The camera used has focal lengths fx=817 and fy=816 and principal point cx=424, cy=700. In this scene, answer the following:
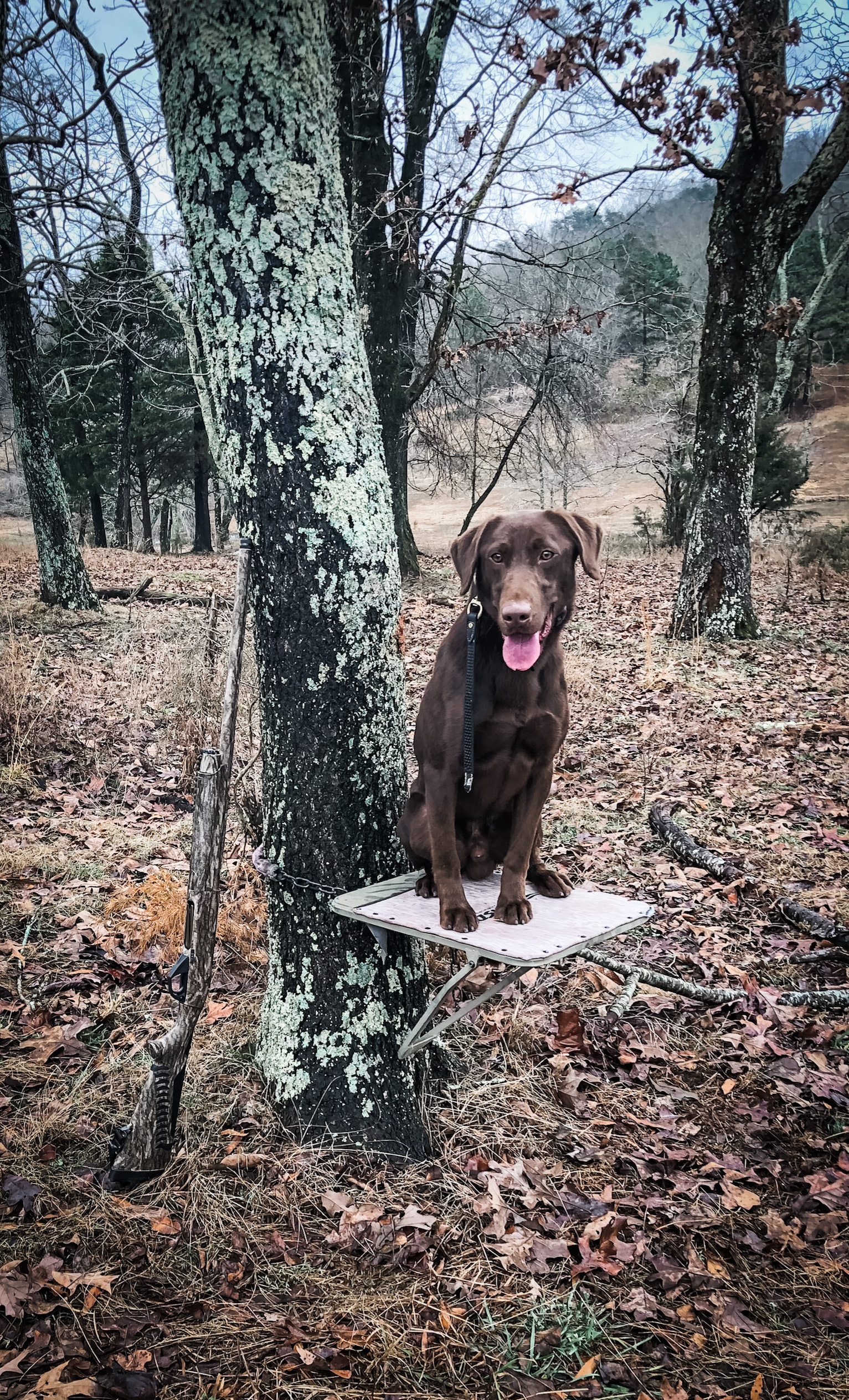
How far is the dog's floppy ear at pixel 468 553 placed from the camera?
2.54 metres

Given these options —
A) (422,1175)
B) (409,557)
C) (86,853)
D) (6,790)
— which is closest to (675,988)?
(422,1175)

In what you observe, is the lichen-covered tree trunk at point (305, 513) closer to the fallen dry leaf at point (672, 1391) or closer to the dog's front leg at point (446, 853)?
the dog's front leg at point (446, 853)

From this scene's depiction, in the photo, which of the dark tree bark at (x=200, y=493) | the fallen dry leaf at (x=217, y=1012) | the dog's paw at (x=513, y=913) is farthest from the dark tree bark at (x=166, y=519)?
the dog's paw at (x=513, y=913)

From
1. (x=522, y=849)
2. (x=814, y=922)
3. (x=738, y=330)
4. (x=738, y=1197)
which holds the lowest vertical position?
(x=738, y=1197)

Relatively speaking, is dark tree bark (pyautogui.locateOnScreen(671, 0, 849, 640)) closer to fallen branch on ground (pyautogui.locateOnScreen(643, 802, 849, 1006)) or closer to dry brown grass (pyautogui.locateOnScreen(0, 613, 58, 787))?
fallen branch on ground (pyautogui.locateOnScreen(643, 802, 849, 1006))

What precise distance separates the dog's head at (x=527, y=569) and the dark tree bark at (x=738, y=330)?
8.12 meters

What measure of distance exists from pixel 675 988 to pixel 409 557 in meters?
11.4

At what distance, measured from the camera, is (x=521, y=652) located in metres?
2.26

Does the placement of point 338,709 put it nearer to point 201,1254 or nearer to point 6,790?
point 201,1254

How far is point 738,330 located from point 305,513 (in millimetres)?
9084

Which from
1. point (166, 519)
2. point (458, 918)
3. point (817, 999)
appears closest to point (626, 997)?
point (817, 999)

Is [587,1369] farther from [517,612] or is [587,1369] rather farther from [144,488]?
[144,488]

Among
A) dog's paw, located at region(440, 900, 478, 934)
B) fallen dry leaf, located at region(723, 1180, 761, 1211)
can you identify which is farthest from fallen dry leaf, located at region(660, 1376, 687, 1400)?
dog's paw, located at region(440, 900, 478, 934)

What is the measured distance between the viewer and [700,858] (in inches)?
199
